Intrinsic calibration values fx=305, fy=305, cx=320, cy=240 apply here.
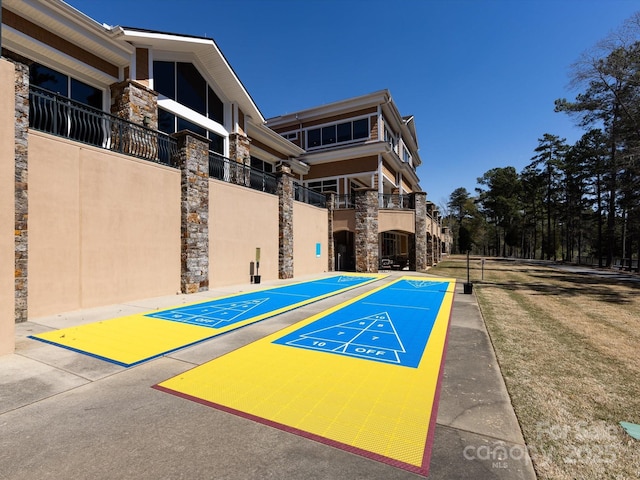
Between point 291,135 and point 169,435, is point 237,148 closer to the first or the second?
point 291,135

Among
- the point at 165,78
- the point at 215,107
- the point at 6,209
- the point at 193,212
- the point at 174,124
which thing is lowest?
the point at 6,209

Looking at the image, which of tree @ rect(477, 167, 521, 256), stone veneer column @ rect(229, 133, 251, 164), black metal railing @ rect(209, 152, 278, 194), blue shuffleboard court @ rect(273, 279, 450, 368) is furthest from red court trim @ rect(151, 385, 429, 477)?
tree @ rect(477, 167, 521, 256)

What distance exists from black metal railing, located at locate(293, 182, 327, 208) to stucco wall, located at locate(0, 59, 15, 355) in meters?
15.1

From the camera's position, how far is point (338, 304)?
1034cm

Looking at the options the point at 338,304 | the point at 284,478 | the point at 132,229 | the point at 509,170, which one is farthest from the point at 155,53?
the point at 509,170

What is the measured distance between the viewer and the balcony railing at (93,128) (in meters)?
8.44

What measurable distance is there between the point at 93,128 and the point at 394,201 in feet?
67.9

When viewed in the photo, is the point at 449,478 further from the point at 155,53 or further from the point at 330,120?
the point at 330,120

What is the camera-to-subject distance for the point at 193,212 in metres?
12.1

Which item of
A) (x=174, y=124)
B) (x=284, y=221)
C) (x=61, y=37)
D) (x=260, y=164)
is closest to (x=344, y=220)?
(x=284, y=221)

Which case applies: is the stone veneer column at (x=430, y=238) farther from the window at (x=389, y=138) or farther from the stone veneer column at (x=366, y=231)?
the stone veneer column at (x=366, y=231)

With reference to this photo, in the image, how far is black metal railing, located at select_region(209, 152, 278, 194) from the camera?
574 inches

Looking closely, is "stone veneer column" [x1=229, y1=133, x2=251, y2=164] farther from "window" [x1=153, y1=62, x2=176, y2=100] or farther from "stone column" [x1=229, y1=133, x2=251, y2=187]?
"window" [x1=153, y1=62, x2=176, y2=100]

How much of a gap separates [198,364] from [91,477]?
2483 millimetres
